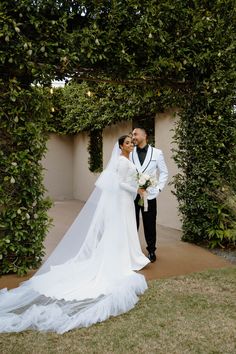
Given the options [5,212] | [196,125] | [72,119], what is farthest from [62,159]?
[5,212]

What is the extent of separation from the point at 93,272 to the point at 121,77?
268 cm

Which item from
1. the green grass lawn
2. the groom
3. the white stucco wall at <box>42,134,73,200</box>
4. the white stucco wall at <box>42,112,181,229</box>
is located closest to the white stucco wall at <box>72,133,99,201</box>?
the white stucco wall at <box>42,112,181,229</box>

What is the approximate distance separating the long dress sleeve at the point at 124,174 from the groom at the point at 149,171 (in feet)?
1.60

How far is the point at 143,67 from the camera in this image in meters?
5.15

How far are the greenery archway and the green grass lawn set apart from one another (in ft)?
5.65

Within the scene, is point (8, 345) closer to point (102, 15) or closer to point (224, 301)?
point (224, 301)

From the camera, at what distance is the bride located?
10.4 feet

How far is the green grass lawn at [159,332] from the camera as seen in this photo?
2.78m

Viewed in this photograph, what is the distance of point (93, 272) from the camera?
3926 millimetres

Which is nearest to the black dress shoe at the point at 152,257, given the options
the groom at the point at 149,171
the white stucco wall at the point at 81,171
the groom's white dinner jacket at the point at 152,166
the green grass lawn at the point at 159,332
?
the groom at the point at 149,171

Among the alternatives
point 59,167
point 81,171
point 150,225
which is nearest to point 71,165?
point 59,167

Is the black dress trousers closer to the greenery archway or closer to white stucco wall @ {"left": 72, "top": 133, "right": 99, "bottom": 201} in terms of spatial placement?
the greenery archway

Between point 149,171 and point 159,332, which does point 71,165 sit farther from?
point 159,332

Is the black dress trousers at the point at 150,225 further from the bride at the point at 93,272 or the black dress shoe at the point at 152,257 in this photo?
the bride at the point at 93,272
